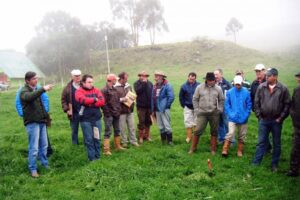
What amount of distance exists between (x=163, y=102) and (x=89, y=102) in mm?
2977

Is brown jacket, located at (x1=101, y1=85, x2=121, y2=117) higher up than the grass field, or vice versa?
brown jacket, located at (x1=101, y1=85, x2=121, y2=117)

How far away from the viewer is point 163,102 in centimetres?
1092

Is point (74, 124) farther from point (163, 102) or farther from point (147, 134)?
point (163, 102)

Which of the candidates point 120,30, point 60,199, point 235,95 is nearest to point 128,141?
point 235,95

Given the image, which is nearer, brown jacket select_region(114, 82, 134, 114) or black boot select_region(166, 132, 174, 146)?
brown jacket select_region(114, 82, 134, 114)

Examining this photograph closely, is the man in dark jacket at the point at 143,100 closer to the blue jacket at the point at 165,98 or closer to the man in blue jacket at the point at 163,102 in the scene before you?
the man in blue jacket at the point at 163,102

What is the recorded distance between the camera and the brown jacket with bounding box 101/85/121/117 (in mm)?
10102

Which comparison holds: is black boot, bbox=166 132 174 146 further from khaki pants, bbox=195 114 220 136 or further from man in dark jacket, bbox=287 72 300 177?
man in dark jacket, bbox=287 72 300 177

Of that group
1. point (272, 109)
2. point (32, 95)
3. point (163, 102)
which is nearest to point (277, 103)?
point (272, 109)

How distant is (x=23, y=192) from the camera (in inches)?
291

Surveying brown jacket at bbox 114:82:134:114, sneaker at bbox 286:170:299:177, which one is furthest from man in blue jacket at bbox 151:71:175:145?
sneaker at bbox 286:170:299:177

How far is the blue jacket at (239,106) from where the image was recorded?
9.41m

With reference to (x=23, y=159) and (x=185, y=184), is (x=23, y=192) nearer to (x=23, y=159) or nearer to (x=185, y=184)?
(x=23, y=159)

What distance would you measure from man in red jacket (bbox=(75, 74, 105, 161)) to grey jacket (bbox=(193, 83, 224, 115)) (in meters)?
2.94
